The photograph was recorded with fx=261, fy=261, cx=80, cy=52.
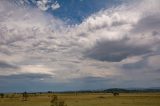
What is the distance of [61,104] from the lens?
5497 cm

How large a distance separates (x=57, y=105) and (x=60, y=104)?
0.70 meters

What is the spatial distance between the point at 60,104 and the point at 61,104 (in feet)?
1.05

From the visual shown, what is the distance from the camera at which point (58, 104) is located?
54844 mm

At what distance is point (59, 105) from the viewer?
54.1 metres

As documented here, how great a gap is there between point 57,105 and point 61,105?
0.92 metres

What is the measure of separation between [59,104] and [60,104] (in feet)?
1.04

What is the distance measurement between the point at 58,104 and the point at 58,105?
57 cm

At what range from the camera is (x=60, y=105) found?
54.3 metres

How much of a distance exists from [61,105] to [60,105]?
0.34m

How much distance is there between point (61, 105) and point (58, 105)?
0.67 m

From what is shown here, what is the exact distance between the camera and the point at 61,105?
5456 cm

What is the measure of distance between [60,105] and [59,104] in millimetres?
338

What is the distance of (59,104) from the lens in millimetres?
54469

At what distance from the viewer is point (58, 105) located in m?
54.3
